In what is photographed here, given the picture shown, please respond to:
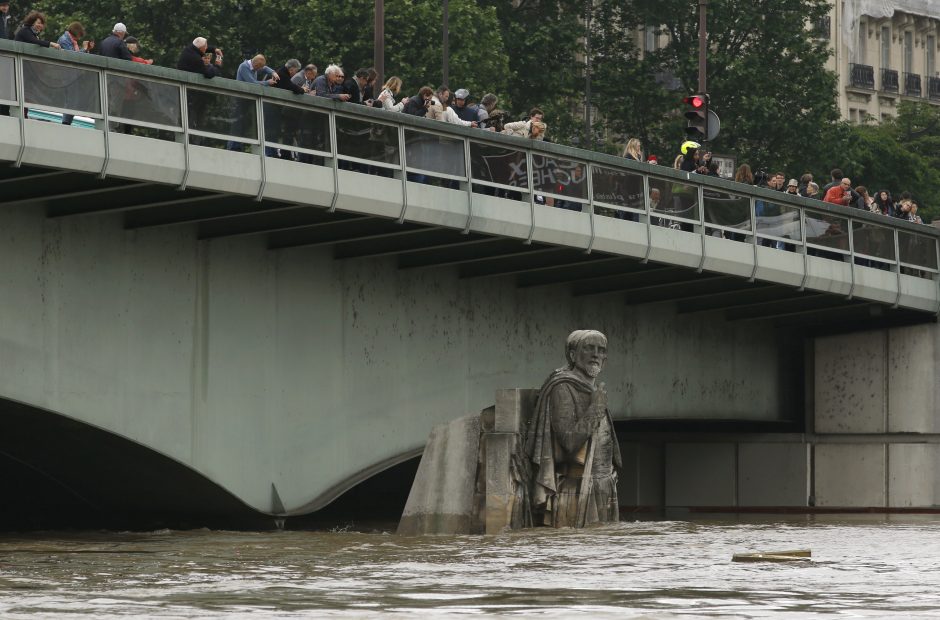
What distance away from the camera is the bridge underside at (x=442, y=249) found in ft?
88.5

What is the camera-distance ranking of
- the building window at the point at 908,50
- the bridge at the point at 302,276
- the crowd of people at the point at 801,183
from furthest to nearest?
the building window at the point at 908,50, the crowd of people at the point at 801,183, the bridge at the point at 302,276

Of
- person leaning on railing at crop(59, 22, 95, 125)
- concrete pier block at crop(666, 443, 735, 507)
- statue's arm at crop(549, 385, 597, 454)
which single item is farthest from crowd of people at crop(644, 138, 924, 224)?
person leaning on railing at crop(59, 22, 95, 125)

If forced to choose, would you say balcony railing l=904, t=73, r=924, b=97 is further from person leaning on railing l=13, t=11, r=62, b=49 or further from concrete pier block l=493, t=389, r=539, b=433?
person leaning on railing l=13, t=11, r=62, b=49

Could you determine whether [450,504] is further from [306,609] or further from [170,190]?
[306,609]

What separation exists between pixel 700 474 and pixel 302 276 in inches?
599

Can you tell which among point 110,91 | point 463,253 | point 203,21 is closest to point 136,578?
point 110,91

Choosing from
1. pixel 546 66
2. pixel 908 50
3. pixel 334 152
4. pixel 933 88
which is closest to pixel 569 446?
pixel 334 152

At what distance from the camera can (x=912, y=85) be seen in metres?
102

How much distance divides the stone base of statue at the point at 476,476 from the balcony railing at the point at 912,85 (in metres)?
76.7

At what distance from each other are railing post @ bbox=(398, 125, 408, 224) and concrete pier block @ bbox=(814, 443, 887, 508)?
49.3ft

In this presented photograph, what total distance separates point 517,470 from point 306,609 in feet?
35.1

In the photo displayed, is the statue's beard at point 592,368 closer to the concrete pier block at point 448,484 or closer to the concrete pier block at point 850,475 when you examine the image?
the concrete pier block at point 448,484

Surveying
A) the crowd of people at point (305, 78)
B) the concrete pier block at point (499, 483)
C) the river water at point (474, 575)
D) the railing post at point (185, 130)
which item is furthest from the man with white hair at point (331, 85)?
the river water at point (474, 575)

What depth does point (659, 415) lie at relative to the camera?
125 feet
